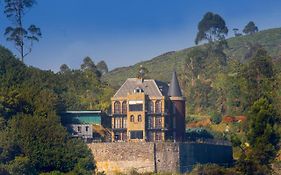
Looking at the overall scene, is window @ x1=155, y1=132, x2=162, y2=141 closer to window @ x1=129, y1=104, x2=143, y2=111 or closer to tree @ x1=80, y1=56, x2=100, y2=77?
window @ x1=129, y1=104, x2=143, y2=111

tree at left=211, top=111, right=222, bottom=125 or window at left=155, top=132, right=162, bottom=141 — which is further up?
tree at left=211, top=111, right=222, bottom=125

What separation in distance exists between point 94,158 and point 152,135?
10397 mm

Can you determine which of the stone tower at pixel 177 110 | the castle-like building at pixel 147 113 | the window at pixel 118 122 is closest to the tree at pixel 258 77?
the stone tower at pixel 177 110

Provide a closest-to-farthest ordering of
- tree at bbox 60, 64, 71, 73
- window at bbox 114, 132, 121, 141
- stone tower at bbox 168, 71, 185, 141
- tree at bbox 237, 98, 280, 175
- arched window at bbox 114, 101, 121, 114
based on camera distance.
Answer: tree at bbox 237, 98, 280, 175, window at bbox 114, 132, 121, 141, arched window at bbox 114, 101, 121, 114, stone tower at bbox 168, 71, 185, 141, tree at bbox 60, 64, 71, 73

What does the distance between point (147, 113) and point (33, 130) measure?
1480cm

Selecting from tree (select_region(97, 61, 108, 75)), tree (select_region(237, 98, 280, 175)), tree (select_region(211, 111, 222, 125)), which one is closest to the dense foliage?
tree (select_region(237, 98, 280, 175))

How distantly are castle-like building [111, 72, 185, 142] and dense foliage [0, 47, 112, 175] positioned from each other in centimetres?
692

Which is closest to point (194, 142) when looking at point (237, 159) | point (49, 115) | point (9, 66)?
point (237, 159)

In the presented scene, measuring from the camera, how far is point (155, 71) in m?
192

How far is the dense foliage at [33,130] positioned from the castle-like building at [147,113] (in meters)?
6.92

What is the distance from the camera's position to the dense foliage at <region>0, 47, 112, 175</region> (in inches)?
3952

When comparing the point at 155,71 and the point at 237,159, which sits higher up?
the point at 155,71

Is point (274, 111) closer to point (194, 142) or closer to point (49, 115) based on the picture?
point (194, 142)

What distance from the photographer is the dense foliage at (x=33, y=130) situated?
3952 inches
